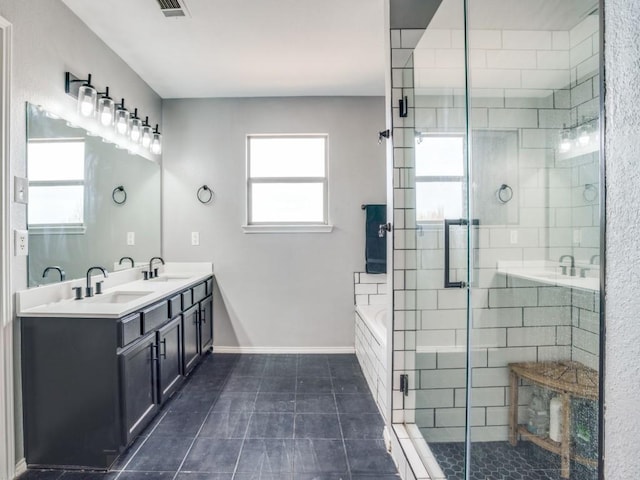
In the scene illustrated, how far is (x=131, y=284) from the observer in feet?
8.55

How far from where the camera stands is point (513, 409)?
1300mm

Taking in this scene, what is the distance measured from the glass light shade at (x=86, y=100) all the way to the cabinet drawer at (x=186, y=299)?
1385 mm

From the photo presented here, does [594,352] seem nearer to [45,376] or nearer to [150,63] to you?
[45,376]

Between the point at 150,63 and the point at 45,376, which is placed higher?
the point at 150,63

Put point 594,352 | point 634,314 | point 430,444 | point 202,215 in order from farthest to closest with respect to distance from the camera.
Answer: point 202,215
point 430,444
point 594,352
point 634,314

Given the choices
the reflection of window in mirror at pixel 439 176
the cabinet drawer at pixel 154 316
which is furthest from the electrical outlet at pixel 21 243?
the reflection of window in mirror at pixel 439 176

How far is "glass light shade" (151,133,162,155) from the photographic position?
3094 mm

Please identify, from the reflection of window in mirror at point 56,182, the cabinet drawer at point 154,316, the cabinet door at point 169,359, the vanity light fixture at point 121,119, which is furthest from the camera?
the vanity light fixture at point 121,119

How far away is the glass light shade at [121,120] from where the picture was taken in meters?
2.54

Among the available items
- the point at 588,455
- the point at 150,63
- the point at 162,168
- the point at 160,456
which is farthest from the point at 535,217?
the point at 162,168

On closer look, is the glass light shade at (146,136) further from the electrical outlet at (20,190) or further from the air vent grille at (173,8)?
the electrical outlet at (20,190)

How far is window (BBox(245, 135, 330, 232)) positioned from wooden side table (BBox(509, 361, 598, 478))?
2.29 m

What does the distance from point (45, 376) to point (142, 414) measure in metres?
0.54

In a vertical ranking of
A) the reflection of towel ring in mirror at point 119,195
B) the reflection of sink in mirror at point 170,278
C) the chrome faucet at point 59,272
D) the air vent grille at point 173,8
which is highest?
the air vent grille at point 173,8
